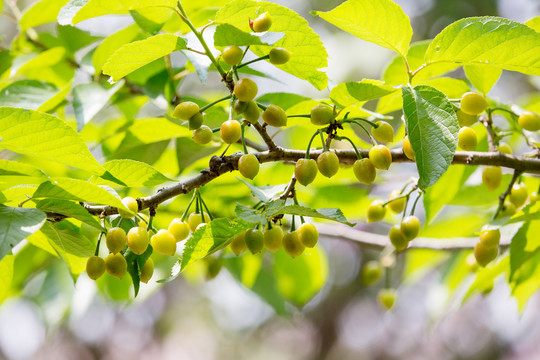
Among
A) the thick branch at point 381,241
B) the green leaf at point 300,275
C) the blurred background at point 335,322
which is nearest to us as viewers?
the thick branch at point 381,241

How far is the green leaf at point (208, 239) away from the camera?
0.93m

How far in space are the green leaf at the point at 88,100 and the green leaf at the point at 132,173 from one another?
361 mm

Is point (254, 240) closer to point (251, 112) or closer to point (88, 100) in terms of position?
point (251, 112)

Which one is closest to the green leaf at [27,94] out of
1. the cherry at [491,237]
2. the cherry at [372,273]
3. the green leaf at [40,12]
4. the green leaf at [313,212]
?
the green leaf at [40,12]

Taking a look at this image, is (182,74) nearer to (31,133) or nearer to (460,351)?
(31,133)

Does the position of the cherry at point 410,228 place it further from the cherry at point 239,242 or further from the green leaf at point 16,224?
the green leaf at point 16,224

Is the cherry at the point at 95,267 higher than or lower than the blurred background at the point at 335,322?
higher

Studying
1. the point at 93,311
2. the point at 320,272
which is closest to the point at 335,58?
the point at 320,272

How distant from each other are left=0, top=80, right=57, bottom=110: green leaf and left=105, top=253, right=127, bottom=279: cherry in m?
0.58

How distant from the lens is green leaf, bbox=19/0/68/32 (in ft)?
5.28

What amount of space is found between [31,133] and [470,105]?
838mm

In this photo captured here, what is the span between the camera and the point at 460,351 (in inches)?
334

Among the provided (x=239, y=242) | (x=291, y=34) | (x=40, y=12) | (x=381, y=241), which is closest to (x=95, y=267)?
(x=239, y=242)

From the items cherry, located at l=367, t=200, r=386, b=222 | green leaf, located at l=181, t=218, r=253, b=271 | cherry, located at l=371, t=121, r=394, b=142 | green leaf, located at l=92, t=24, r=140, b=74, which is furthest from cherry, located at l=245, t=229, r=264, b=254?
green leaf, located at l=92, t=24, r=140, b=74
